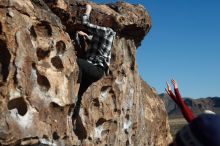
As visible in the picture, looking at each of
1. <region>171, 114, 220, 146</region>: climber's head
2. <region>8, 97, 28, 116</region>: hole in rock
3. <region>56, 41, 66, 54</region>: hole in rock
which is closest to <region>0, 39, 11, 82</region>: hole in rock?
<region>8, 97, 28, 116</region>: hole in rock

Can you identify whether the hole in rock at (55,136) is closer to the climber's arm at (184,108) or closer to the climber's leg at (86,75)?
the climber's leg at (86,75)

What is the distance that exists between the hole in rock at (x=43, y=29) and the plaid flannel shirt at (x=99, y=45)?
5.92 feet

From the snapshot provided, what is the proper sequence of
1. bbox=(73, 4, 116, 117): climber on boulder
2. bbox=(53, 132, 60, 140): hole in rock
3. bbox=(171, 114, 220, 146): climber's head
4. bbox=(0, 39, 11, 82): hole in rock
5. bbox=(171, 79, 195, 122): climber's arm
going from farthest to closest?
bbox=(73, 4, 116, 117): climber on boulder → bbox=(53, 132, 60, 140): hole in rock → bbox=(0, 39, 11, 82): hole in rock → bbox=(171, 79, 195, 122): climber's arm → bbox=(171, 114, 220, 146): climber's head

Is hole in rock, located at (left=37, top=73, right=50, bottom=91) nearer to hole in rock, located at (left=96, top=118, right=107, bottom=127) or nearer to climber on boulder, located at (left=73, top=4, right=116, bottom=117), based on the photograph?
climber on boulder, located at (left=73, top=4, right=116, bottom=117)

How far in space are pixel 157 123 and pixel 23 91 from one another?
36.4 ft

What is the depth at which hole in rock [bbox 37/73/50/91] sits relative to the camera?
11.5 meters

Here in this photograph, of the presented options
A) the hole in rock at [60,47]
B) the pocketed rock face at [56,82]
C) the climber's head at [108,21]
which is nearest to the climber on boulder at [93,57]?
the pocketed rock face at [56,82]

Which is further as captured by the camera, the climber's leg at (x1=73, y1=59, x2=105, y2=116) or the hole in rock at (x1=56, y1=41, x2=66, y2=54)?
the climber's leg at (x1=73, y1=59, x2=105, y2=116)

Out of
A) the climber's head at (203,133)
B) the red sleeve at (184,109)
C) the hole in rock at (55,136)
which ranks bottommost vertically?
the climber's head at (203,133)

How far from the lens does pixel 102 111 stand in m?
15.1

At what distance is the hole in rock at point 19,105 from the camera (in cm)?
1060

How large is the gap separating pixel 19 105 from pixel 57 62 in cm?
190

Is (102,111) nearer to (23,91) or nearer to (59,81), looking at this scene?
(59,81)

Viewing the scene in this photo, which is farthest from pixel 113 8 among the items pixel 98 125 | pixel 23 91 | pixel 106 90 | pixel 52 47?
pixel 23 91
